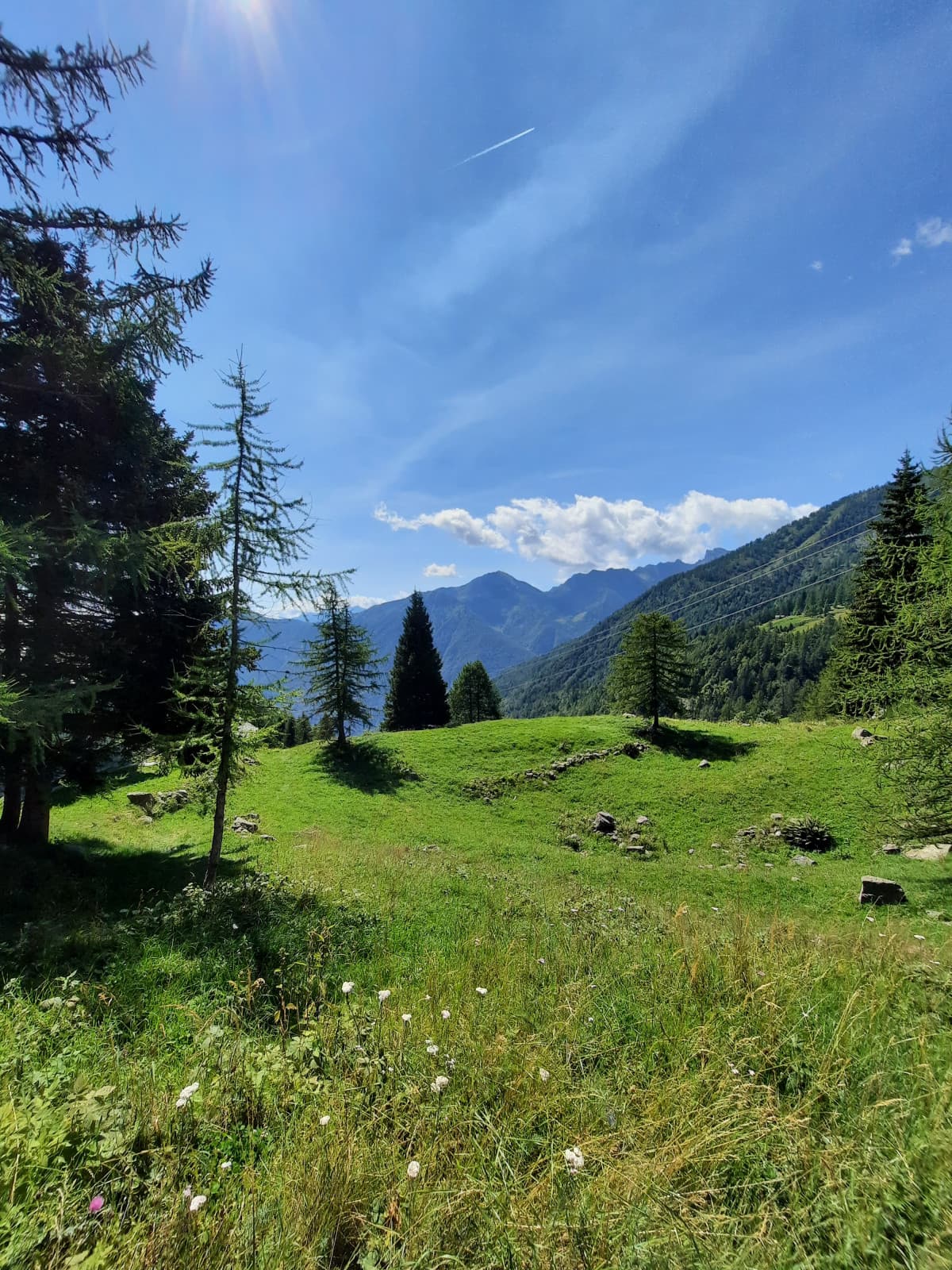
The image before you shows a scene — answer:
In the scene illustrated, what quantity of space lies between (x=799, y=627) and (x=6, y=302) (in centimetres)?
18674

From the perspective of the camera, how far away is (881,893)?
38.4ft

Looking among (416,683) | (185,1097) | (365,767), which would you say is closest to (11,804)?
(185,1097)

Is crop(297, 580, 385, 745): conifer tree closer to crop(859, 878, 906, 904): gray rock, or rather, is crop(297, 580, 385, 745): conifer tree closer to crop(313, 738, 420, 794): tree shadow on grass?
crop(313, 738, 420, 794): tree shadow on grass

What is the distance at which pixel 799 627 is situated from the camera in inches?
6225

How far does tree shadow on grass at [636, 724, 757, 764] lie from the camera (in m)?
26.8

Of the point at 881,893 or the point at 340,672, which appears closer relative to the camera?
the point at 881,893

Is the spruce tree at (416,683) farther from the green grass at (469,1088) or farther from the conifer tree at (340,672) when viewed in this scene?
the green grass at (469,1088)

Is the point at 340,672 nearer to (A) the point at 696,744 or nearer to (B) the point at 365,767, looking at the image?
(B) the point at 365,767

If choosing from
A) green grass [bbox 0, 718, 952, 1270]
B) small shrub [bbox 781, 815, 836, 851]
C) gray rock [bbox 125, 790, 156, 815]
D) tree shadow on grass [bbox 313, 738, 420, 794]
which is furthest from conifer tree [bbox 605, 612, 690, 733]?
gray rock [bbox 125, 790, 156, 815]

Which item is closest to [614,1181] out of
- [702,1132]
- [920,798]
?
[702,1132]

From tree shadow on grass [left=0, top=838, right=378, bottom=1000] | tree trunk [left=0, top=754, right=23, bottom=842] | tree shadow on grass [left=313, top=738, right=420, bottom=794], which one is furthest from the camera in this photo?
tree shadow on grass [left=313, top=738, right=420, bottom=794]

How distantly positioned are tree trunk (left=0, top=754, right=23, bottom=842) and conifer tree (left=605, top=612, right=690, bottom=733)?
1113 inches

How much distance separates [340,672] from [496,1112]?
29.7 metres

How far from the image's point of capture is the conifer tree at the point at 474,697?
5356cm
